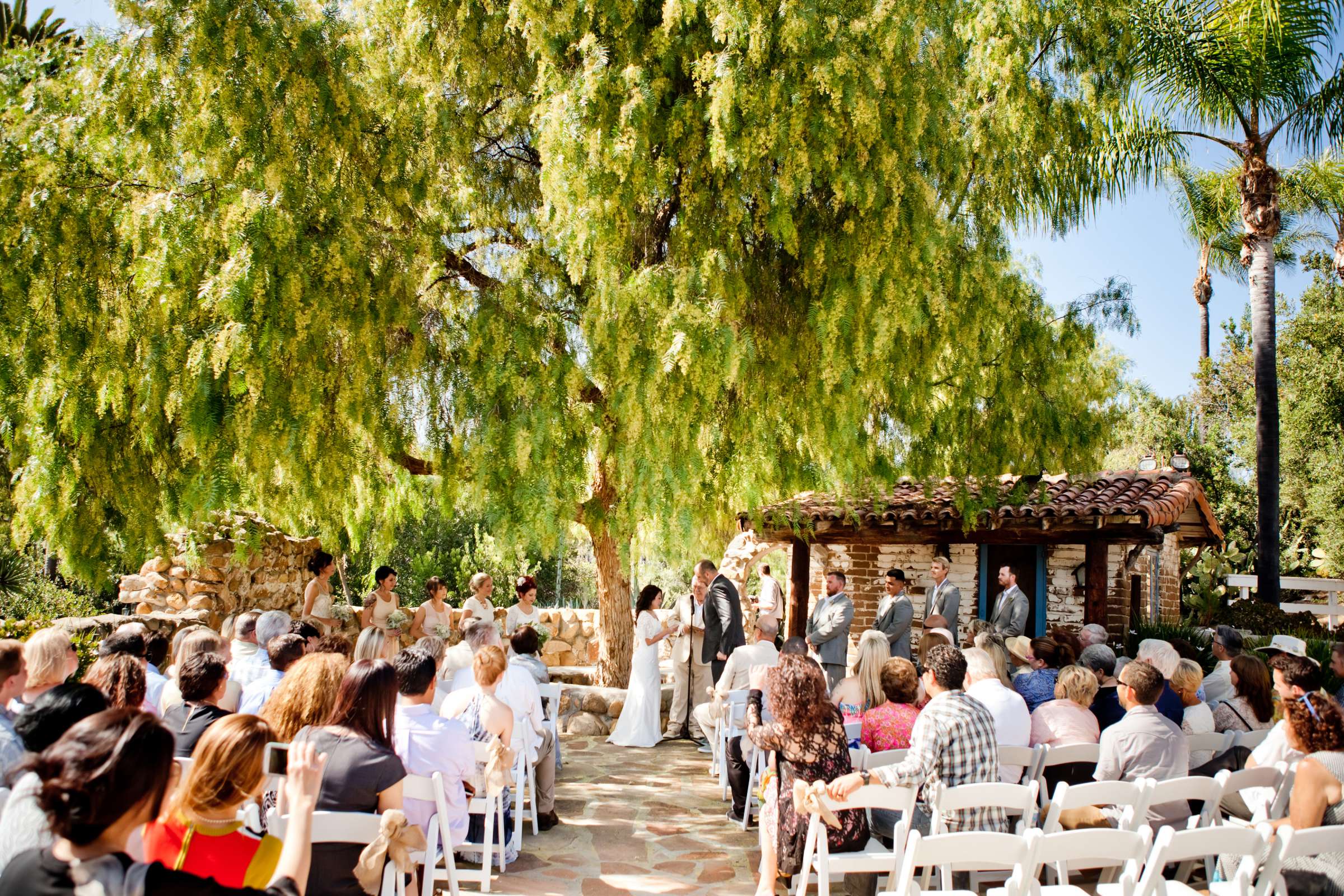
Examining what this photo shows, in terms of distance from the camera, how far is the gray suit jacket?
8.39 metres

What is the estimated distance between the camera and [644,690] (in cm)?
868

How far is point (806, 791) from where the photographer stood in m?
3.98

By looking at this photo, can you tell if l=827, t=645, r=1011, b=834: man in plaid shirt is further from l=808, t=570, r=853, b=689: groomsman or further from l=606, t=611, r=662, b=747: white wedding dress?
l=606, t=611, r=662, b=747: white wedding dress

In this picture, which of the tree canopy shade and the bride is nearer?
the tree canopy shade

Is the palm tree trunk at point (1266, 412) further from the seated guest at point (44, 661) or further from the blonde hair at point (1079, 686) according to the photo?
the seated guest at point (44, 661)

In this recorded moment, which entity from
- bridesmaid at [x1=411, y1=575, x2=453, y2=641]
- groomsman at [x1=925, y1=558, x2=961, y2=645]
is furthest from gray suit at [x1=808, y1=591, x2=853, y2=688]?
bridesmaid at [x1=411, y1=575, x2=453, y2=641]

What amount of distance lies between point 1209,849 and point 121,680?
4.15 metres

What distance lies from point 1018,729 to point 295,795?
3.80 metres

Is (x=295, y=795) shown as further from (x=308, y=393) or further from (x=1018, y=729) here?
(x=308, y=393)

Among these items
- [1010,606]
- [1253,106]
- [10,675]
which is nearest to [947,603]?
[1010,606]

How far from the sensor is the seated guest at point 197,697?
151 inches

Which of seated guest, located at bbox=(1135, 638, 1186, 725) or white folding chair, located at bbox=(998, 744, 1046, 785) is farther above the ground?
seated guest, located at bbox=(1135, 638, 1186, 725)

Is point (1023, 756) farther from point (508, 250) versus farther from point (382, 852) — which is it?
point (508, 250)

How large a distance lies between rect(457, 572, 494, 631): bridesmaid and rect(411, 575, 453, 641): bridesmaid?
19 cm
